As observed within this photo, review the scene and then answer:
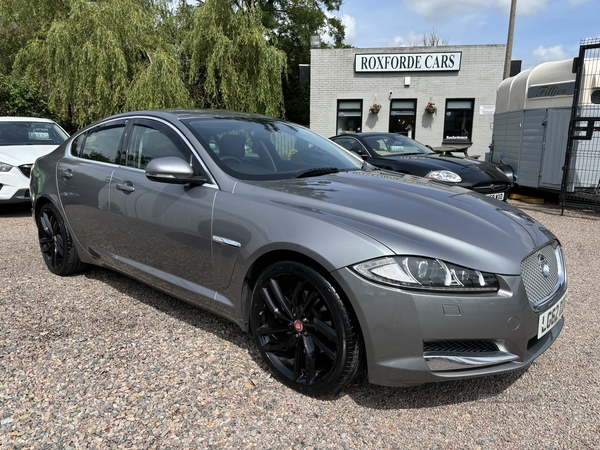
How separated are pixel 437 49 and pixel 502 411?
52.1ft

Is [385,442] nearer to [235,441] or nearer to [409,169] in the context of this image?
[235,441]

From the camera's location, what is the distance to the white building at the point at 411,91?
1603 cm

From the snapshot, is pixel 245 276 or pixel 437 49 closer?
pixel 245 276

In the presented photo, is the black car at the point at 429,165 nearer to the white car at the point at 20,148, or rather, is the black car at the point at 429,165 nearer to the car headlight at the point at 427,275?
the car headlight at the point at 427,275

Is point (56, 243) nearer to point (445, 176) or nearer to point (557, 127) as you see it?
point (445, 176)

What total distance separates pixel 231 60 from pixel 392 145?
8.00 metres

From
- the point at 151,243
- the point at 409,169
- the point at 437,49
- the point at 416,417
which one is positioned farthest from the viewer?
the point at 437,49

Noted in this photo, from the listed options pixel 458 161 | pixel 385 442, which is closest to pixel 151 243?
pixel 385 442

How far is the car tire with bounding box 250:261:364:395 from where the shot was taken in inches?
86.0

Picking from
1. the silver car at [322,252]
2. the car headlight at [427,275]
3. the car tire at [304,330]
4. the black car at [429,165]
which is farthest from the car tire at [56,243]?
the black car at [429,165]

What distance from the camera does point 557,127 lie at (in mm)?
8414

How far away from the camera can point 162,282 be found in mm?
3146

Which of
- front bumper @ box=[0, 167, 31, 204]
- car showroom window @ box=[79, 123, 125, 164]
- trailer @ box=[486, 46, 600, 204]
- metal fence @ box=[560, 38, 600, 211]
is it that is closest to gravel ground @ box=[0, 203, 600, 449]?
car showroom window @ box=[79, 123, 125, 164]

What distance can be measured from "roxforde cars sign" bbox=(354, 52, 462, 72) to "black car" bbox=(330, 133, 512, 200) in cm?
917
